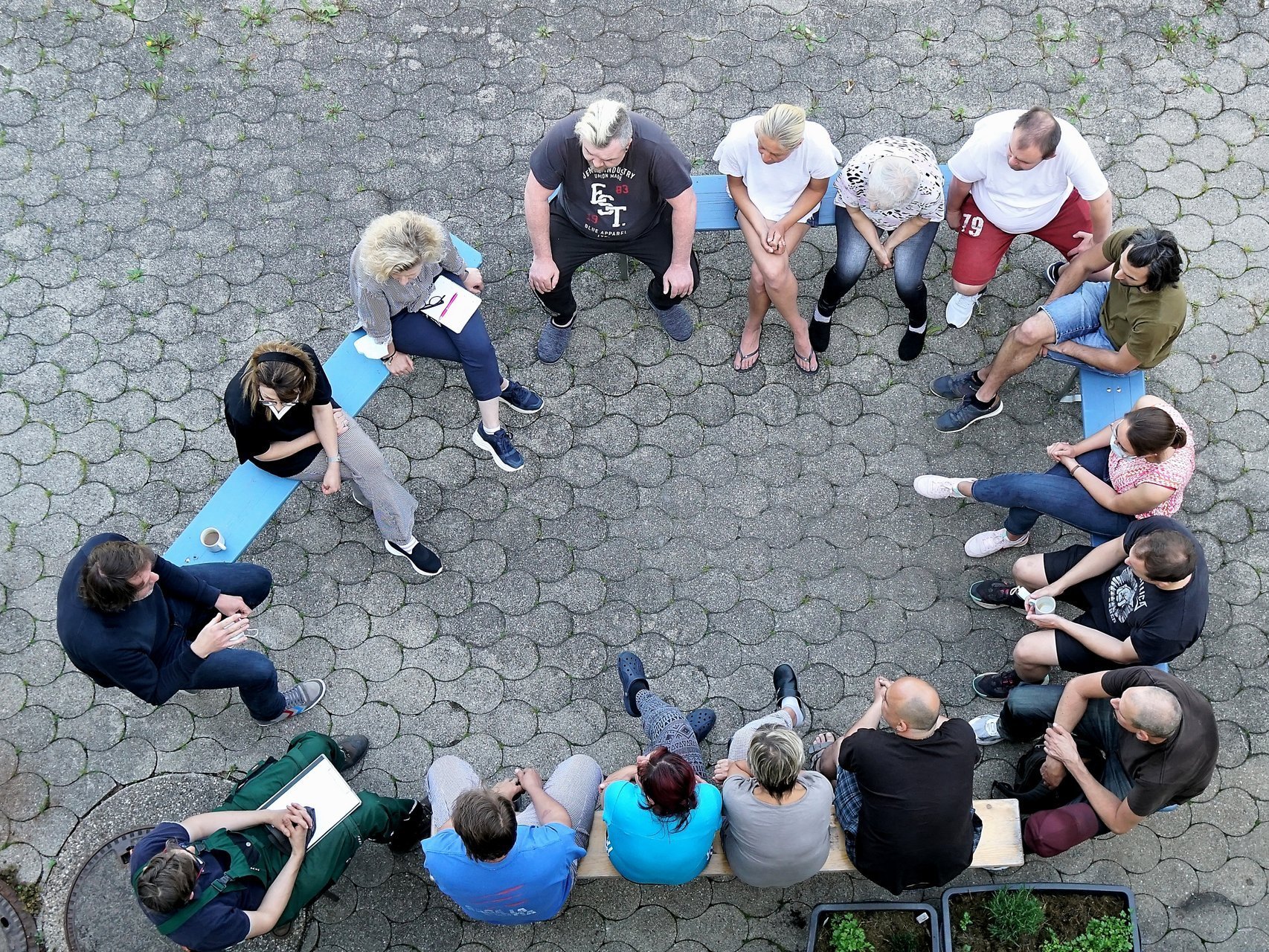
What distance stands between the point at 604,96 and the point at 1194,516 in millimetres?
4224

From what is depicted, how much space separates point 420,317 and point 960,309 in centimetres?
302

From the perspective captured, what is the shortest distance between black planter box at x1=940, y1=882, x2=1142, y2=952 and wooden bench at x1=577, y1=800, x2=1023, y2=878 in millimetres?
103

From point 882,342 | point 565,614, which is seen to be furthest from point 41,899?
point 882,342

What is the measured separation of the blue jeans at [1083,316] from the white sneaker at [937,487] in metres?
0.89

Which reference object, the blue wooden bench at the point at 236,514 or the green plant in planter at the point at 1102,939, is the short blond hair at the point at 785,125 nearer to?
the blue wooden bench at the point at 236,514

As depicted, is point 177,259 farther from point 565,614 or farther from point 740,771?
point 740,771

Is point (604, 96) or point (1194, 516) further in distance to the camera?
point (604, 96)

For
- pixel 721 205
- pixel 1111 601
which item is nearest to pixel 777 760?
pixel 1111 601

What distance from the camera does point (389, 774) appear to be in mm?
4930

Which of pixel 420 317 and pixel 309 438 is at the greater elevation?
pixel 420 317

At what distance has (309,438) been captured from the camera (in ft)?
15.4

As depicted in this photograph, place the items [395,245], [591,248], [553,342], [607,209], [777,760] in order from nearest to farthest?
[777,760], [395,245], [607,209], [591,248], [553,342]

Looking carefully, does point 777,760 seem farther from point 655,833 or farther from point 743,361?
point 743,361

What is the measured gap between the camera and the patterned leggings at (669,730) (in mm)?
4477
